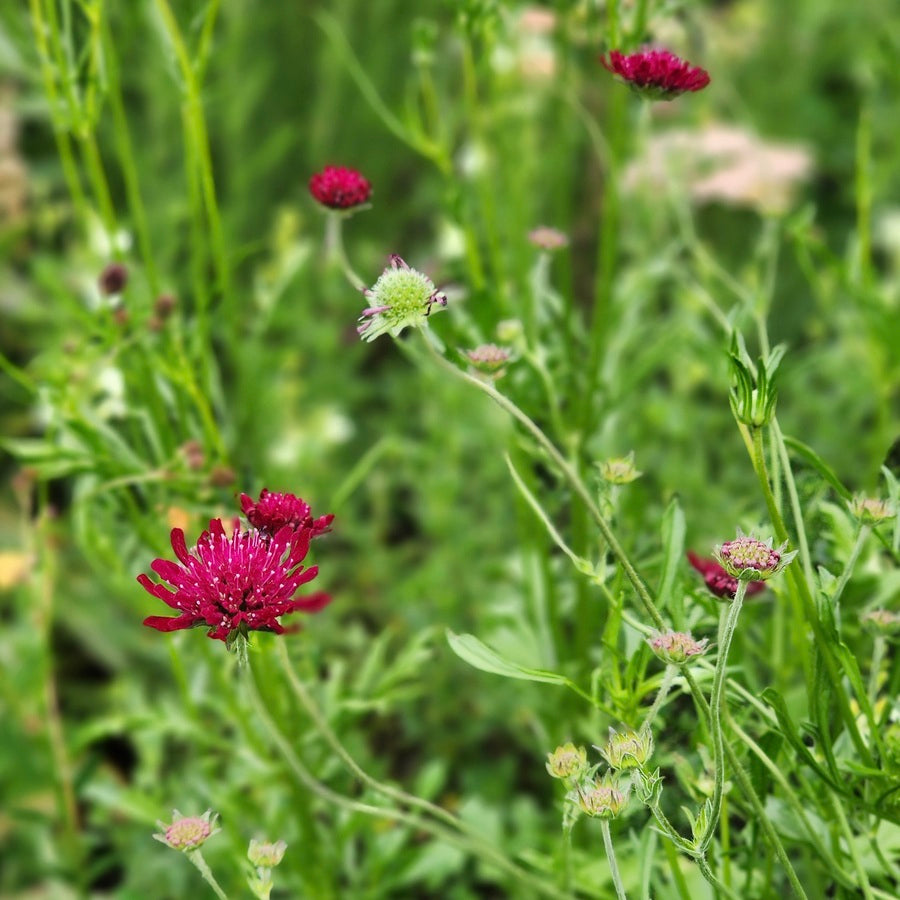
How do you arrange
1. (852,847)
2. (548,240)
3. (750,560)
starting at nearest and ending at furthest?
(750,560) < (852,847) < (548,240)

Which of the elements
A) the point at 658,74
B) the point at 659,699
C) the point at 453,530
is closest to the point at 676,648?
the point at 659,699

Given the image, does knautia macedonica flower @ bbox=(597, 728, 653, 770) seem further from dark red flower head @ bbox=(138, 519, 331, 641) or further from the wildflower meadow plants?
dark red flower head @ bbox=(138, 519, 331, 641)

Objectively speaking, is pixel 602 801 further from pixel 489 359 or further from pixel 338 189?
pixel 338 189

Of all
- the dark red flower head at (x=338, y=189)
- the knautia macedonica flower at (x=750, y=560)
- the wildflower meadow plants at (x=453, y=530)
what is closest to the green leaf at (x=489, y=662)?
the wildflower meadow plants at (x=453, y=530)

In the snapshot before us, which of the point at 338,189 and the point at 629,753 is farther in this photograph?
the point at 338,189

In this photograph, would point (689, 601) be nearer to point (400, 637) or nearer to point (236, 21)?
point (400, 637)

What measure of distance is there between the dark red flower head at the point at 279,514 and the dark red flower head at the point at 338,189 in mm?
197

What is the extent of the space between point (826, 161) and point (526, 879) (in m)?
2.12

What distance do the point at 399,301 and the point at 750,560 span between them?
0.59 ft

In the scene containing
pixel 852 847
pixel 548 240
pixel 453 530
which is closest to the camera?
pixel 852 847

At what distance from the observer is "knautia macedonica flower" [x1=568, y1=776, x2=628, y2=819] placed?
1.50 ft

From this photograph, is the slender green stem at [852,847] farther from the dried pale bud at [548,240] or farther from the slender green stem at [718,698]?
the dried pale bud at [548,240]

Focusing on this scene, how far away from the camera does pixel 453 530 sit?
1.34 m

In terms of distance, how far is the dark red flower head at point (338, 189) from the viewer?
64cm
